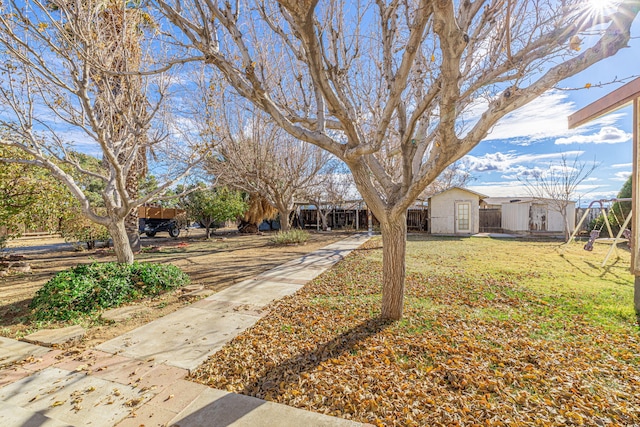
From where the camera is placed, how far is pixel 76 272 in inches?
190

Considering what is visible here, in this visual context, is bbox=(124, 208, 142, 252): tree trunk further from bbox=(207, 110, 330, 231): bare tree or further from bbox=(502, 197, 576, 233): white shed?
bbox=(502, 197, 576, 233): white shed

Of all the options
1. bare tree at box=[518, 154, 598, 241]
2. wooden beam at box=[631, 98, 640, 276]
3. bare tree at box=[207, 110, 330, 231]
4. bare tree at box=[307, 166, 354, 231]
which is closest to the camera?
wooden beam at box=[631, 98, 640, 276]

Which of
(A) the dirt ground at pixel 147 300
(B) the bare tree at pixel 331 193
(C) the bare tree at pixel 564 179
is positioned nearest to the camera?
(A) the dirt ground at pixel 147 300

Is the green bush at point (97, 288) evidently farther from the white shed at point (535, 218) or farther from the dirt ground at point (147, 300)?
the white shed at point (535, 218)

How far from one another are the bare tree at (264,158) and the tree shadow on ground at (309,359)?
815 centimetres

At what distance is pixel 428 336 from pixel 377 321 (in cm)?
69

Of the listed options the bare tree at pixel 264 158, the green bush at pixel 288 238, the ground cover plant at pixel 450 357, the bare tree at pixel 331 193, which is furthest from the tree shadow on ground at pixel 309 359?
the bare tree at pixel 331 193

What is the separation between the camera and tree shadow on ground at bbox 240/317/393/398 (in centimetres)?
246

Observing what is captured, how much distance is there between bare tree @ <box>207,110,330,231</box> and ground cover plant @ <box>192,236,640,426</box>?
Answer: 24.0 feet

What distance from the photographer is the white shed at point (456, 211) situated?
17.1 metres

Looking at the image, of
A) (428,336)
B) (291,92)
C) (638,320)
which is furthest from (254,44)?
(638,320)

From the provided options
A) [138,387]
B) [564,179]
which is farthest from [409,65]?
[564,179]

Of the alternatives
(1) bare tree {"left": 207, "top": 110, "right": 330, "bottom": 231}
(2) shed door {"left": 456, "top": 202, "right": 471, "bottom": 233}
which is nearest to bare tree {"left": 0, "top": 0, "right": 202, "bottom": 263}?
(1) bare tree {"left": 207, "top": 110, "right": 330, "bottom": 231}

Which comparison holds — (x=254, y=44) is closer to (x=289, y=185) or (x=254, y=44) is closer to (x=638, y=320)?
(x=289, y=185)
